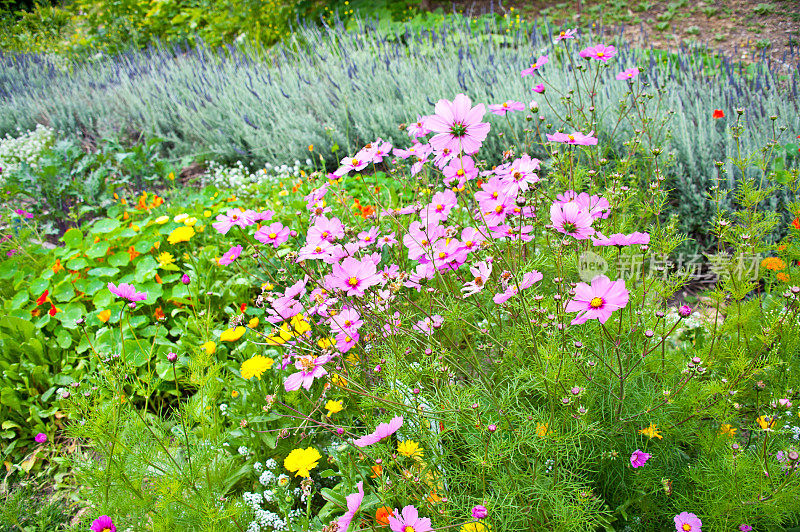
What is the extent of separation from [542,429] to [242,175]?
282cm

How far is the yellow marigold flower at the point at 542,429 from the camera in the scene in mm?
1064

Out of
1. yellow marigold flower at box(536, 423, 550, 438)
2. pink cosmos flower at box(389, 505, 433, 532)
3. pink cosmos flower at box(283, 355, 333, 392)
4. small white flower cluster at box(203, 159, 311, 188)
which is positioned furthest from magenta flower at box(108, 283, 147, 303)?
small white flower cluster at box(203, 159, 311, 188)

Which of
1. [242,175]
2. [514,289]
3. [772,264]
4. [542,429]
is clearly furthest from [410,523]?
[242,175]

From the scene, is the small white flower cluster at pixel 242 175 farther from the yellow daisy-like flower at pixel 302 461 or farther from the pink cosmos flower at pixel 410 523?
the pink cosmos flower at pixel 410 523

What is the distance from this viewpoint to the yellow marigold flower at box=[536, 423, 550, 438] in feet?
3.49

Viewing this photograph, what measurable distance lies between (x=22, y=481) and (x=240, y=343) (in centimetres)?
83

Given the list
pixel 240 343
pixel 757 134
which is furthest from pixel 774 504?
pixel 757 134

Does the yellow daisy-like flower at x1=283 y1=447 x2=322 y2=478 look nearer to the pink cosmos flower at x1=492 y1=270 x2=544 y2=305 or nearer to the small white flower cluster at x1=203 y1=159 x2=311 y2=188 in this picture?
the pink cosmos flower at x1=492 y1=270 x2=544 y2=305

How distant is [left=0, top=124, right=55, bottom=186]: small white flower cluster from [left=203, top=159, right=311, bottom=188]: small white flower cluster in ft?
4.00

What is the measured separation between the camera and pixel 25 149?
385 cm

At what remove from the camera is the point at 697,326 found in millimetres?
1698

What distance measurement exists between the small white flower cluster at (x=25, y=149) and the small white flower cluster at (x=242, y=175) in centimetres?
122

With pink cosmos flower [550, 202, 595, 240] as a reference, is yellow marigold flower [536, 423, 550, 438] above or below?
below

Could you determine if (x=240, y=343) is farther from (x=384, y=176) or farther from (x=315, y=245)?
(x=384, y=176)
